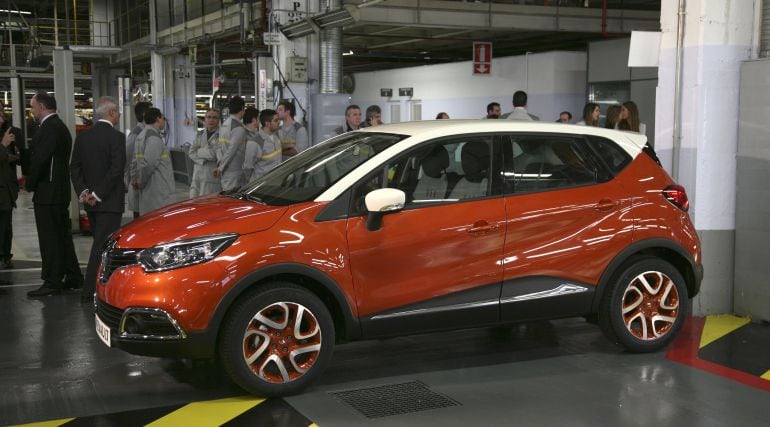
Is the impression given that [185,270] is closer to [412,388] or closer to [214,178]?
[412,388]

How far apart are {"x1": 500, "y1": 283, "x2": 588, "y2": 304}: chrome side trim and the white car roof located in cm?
106

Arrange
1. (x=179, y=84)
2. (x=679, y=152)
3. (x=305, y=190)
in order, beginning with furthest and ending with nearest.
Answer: (x=179, y=84) → (x=679, y=152) → (x=305, y=190)

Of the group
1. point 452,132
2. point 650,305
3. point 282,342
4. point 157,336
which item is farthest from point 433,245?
point 650,305

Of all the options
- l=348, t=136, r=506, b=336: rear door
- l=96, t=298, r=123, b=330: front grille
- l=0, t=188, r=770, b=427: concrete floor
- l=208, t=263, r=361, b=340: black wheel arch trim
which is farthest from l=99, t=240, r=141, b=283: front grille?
l=348, t=136, r=506, b=336: rear door

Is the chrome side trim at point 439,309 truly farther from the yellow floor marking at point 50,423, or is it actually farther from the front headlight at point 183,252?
the yellow floor marking at point 50,423

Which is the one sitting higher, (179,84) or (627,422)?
(179,84)

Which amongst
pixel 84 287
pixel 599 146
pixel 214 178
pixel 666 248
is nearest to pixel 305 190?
pixel 599 146

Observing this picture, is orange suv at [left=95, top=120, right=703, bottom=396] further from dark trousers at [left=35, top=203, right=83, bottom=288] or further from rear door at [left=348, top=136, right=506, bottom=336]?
dark trousers at [left=35, top=203, right=83, bottom=288]

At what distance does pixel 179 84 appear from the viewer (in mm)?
26922

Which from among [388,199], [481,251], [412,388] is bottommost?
[412,388]

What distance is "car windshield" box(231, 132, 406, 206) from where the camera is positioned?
5426 millimetres

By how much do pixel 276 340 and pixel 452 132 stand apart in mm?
1772

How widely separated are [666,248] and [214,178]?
232 inches

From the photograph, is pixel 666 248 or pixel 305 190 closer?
pixel 305 190
